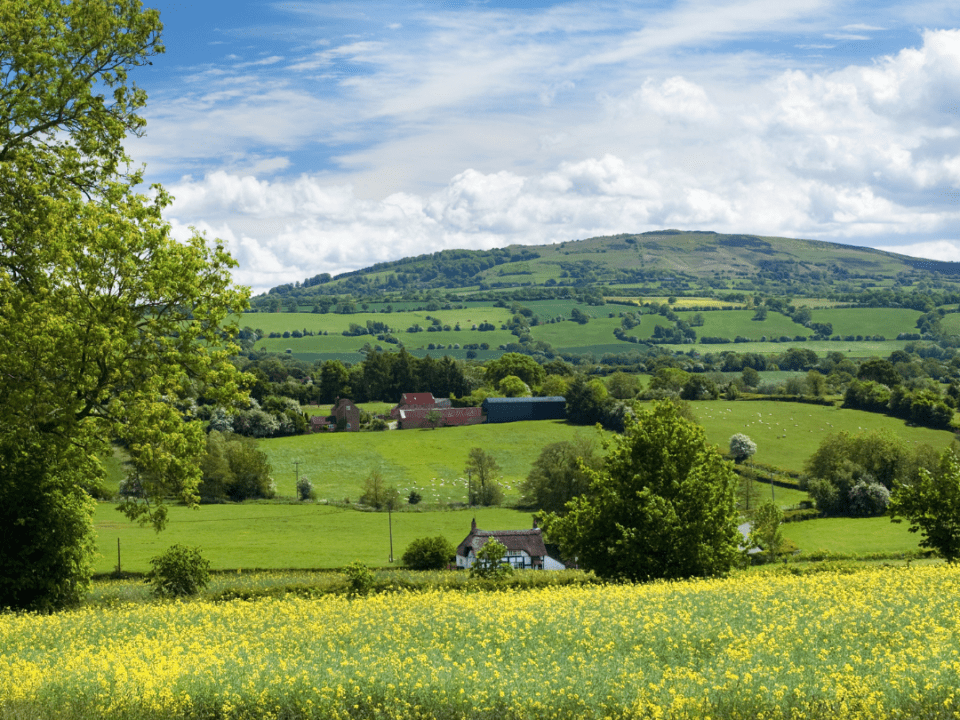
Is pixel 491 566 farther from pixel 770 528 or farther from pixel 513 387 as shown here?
pixel 513 387

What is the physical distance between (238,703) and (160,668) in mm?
1773

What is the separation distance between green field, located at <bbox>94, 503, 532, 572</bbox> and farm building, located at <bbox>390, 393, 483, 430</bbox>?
169ft

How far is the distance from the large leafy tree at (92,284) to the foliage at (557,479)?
66433mm

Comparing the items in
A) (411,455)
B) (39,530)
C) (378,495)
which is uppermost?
(39,530)

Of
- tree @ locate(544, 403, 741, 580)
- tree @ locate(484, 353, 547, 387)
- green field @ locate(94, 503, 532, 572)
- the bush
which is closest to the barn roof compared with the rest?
tree @ locate(484, 353, 547, 387)

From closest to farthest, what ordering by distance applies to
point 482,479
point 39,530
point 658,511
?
point 39,530 < point 658,511 < point 482,479

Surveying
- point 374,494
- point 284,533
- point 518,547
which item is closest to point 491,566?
point 518,547

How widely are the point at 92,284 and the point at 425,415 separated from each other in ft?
412

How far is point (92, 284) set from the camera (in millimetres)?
20594

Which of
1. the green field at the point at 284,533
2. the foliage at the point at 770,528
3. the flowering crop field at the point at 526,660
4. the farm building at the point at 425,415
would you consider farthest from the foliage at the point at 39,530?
the farm building at the point at 425,415

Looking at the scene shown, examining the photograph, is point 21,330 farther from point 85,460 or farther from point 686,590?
point 686,590

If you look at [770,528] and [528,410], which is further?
[528,410]

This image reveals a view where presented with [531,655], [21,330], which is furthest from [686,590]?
[21,330]

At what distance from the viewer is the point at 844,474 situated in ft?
296
